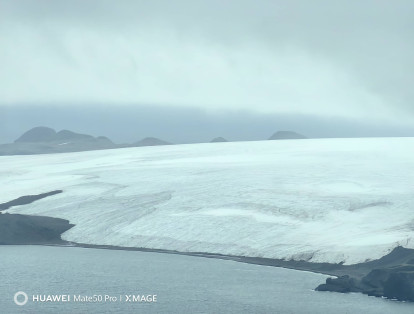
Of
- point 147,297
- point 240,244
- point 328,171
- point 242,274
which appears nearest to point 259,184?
point 328,171

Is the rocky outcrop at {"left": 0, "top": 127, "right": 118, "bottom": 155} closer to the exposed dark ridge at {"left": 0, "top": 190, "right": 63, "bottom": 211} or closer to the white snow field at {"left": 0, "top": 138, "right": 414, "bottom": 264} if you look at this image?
the white snow field at {"left": 0, "top": 138, "right": 414, "bottom": 264}

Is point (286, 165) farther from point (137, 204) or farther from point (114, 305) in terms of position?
point (114, 305)

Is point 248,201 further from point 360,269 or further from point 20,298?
point 20,298

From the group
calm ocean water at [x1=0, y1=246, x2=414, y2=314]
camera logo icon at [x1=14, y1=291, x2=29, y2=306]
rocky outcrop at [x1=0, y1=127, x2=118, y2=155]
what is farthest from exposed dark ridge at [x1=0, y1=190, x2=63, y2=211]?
rocky outcrop at [x1=0, y1=127, x2=118, y2=155]

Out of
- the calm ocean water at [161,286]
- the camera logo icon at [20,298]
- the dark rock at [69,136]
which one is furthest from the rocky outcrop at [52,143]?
the camera logo icon at [20,298]

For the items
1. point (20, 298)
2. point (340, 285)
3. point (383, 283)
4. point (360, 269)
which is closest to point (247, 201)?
point (360, 269)

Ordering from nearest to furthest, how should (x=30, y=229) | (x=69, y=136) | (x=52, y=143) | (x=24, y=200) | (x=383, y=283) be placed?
(x=383, y=283)
(x=30, y=229)
(x=24, y=200)
(x=52, y=143)
(x=69, y=136)
